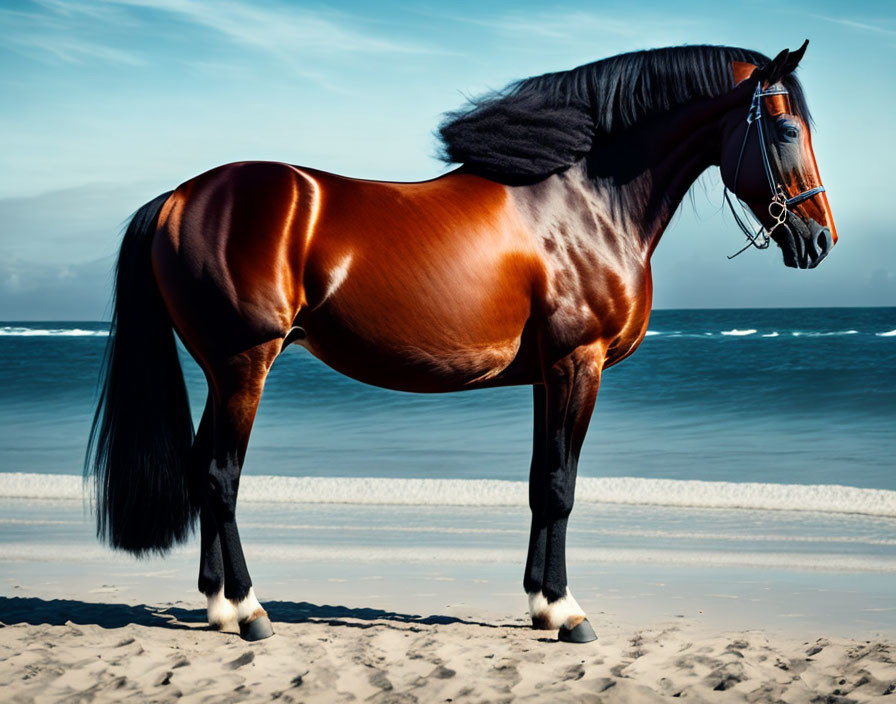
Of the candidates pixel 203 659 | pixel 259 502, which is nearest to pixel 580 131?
pixel 203 659

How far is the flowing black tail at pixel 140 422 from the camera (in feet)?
12.4

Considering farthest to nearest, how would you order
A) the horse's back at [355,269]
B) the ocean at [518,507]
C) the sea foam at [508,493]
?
the sea foam at [508,493] < the ocean at [518,507] < the horse's back at [355,269]

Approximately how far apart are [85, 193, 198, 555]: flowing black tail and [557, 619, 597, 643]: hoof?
1586 millimetres

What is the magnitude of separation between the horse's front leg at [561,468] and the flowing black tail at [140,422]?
4.80ft

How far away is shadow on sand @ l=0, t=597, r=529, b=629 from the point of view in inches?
159

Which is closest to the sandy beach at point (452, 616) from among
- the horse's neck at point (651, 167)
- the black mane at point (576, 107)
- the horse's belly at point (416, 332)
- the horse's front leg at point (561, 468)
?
the horse's front leg at point (561, 468)

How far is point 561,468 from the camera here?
375cm

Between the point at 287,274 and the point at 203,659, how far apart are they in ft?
4.76

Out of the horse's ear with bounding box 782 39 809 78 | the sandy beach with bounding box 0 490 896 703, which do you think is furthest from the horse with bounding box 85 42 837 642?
the sandy beach with bounding box 0 490 896 703

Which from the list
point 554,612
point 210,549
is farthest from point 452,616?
point 210,549

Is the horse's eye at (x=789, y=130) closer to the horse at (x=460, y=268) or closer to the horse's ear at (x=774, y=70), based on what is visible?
the horse at (x=460, y=268)

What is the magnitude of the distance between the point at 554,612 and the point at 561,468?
0.60 metres

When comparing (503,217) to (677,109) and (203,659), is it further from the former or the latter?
(203,659)

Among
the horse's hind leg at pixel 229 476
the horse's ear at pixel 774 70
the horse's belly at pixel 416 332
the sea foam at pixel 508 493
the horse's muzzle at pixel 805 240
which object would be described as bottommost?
the sea foam at pixel 508 493
